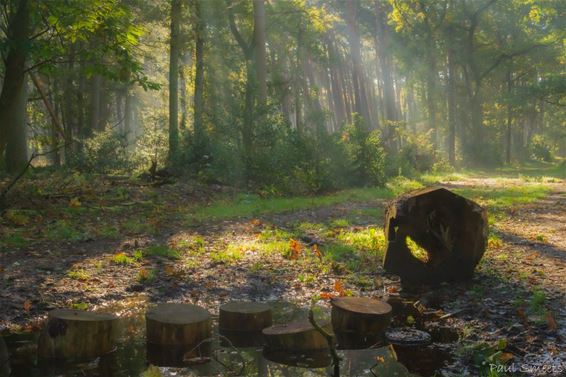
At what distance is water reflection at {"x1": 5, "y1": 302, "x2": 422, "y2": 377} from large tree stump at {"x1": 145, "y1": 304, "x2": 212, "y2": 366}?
0.07 metres

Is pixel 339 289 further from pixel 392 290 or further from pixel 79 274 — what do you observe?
pixel 79 274

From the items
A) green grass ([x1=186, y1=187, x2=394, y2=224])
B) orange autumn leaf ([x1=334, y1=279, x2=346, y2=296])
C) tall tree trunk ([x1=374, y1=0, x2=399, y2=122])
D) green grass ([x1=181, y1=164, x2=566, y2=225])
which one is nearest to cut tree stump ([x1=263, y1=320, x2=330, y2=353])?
orange autumn leaf ([x1=334, y1=279, x2=346, y2=296])

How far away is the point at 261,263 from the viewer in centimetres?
874

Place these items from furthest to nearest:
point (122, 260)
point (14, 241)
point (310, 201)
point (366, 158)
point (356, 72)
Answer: point (356, 72)
point (366, 158)
point (310, 201)
point (14, 241)
point (122, 260)

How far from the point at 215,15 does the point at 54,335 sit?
76.4 feet

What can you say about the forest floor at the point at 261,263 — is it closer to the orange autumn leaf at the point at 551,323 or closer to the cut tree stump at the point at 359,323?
the orange autumn leaf at the point at 551,323

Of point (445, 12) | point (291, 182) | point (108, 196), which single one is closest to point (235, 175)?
point (291, 182)

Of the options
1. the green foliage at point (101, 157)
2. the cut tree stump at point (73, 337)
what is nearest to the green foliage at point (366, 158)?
the green foliage at point (101, 157)

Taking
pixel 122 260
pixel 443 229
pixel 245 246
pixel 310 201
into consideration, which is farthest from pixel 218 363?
pixel 310 201

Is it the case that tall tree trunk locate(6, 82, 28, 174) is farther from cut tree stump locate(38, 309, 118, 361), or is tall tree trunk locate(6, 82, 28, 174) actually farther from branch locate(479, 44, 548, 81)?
branch locate(479, 44, 548, 81)

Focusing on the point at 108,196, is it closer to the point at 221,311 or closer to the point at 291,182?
the point at 291,182

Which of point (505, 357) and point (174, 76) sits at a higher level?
point (174, 76)

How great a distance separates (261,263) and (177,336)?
3.73 meters

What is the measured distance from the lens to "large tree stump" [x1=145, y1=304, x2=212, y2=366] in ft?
16.2
